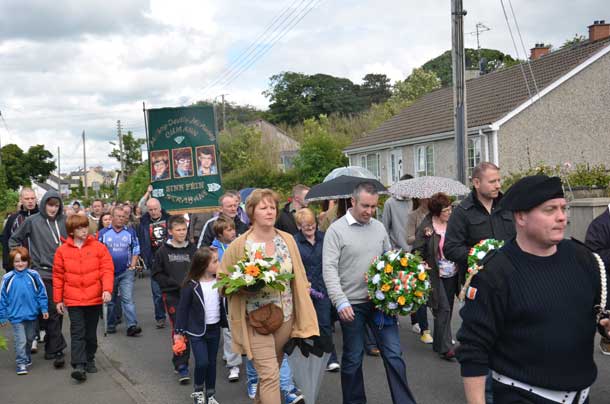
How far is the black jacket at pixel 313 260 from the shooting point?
7375 millimetres

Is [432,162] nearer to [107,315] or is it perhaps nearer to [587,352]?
[107,315]

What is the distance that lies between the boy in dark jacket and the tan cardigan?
100 inches

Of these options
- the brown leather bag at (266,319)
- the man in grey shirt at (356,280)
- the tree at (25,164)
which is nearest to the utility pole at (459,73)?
the man in grey shirt at (356,280)

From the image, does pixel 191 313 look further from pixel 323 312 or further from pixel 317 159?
pixel 317 159

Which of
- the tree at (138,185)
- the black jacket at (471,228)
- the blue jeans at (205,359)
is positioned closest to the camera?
the black jacket at (471,228)

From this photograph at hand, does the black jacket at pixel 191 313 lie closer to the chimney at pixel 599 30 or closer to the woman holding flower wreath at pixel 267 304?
the woman holding flower wreath at pixel 267 304

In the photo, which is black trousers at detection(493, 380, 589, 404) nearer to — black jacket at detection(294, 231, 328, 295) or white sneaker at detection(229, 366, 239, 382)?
black jacket at detection(294, 231, 328, 295)

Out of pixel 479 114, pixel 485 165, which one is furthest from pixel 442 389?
pixel 479 114

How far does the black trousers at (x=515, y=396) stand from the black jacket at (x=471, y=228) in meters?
3.05

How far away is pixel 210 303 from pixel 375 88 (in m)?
86.1

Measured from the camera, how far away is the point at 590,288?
10.9 feet

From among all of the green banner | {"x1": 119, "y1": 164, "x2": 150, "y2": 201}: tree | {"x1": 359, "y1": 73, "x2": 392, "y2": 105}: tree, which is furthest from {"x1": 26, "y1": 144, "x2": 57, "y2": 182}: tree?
the green banner

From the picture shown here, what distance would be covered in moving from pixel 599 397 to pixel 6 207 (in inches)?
1223

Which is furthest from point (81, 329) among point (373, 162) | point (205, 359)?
point (373, 162)
